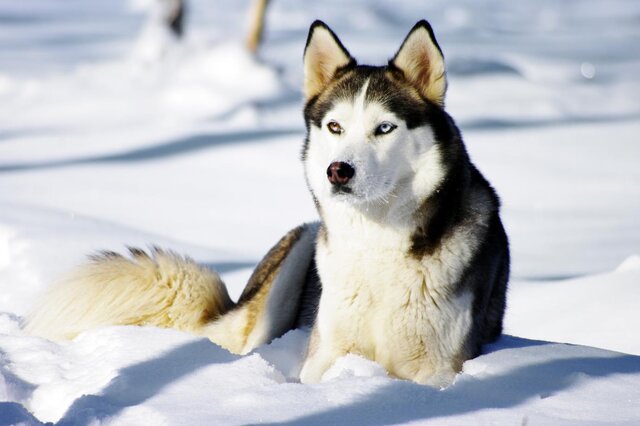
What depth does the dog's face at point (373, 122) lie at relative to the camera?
335 cm

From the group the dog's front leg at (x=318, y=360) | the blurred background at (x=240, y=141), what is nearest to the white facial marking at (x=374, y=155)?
the dog's front leg at (x=318, y=360)

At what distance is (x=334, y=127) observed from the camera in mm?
3574

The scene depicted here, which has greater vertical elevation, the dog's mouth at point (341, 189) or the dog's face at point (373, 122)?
the dog's face at point (373, 122)

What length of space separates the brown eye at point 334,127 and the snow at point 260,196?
837 mm

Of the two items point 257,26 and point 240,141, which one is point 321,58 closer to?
point 240,141

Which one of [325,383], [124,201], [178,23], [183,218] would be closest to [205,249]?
[183,218]

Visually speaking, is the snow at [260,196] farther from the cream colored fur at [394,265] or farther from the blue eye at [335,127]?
the blue eye at [335,127]

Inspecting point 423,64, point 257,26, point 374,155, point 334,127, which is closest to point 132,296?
point 334,127

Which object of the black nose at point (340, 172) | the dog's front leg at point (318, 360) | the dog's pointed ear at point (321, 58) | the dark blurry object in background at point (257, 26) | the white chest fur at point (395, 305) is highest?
the dark blurry object in background at point (257, 26)

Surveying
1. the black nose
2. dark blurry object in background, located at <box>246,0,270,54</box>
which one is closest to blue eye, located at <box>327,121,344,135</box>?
the black nose

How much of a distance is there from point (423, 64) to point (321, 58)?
1.42ft

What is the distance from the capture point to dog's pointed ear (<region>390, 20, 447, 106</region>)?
3.60m

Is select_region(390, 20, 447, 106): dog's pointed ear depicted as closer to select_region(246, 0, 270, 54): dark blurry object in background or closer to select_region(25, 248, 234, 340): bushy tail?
select_region(25, 248, 234, 340): bushy tail

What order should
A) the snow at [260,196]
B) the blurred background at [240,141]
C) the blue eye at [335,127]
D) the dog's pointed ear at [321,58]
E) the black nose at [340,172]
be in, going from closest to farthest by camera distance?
the snow at [260,196], the black nose at [340,172], the blue eye at [335,127], the dog's pointed ear at [321,58], the blurred background at [240,141]
